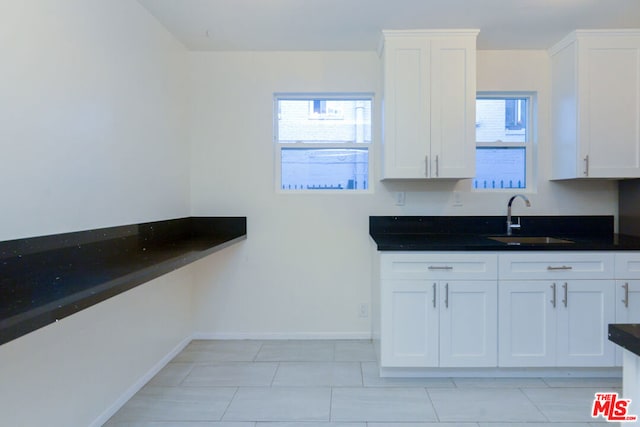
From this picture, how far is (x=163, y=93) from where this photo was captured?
2.71m

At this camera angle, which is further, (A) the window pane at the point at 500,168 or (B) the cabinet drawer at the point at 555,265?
(A) the window pane at the point at 500,168

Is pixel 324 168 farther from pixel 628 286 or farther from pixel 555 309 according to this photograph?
pixel 628 286

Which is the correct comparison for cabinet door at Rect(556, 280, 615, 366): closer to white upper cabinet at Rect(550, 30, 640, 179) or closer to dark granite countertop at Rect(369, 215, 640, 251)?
dark granite countertop at Rect(369, 215, 640, 251)

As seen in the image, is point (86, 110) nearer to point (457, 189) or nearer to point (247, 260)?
point (247, 260)

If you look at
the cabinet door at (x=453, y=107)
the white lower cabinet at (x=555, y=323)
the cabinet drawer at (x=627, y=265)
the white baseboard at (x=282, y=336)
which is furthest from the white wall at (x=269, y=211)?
the cabinet drawer at (x=627, y=265)

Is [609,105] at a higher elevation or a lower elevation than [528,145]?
higher

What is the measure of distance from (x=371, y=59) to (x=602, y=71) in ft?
5.61

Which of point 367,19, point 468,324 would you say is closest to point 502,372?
Result: point 468,324

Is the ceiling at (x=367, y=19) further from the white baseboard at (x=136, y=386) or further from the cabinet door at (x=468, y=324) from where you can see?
the white baseboard at (x=136, y=386)

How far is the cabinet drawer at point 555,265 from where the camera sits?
2.39m

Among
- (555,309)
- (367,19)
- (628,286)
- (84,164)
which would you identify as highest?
(367,19)

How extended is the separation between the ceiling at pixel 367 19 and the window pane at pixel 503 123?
0.49m

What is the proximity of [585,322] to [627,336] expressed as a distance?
1920 mm

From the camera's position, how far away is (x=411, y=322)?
2408 millimetres
